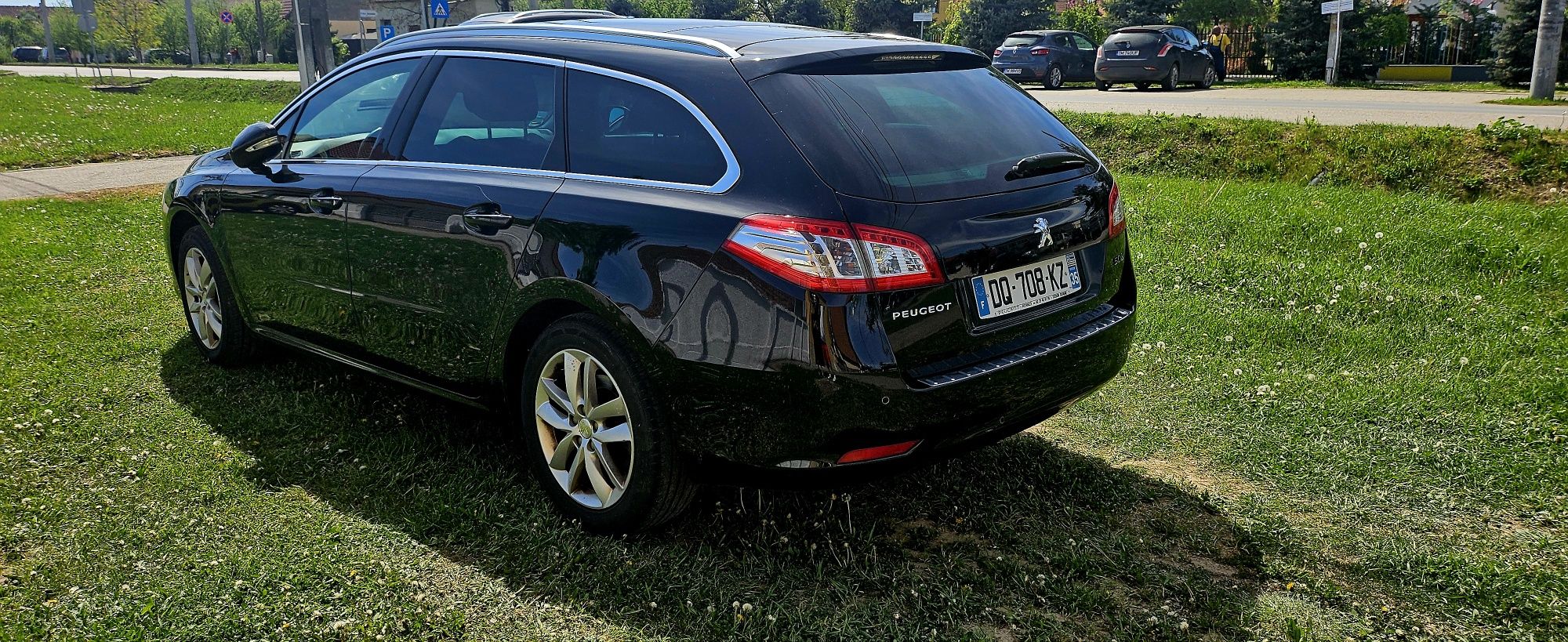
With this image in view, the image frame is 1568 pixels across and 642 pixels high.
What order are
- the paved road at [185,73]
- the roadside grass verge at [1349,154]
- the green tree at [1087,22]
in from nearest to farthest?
the roadside grass verge at [1349,154], the green tree at [1087,22], the paved road at [185,73]

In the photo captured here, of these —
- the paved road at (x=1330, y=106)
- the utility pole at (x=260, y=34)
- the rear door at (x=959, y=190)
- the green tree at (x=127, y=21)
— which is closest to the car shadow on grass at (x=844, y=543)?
the rear door at (x=959, y=190)

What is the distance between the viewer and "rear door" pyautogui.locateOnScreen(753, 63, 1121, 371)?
2996mm

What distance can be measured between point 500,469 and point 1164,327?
3.42m

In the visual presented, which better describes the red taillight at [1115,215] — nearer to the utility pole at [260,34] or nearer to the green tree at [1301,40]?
the green tree at [1301,40]

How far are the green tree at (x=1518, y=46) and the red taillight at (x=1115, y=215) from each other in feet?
67.4

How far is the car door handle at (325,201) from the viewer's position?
4211 mm

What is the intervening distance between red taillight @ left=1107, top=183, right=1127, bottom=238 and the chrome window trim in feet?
4.31

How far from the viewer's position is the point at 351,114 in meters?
4.51

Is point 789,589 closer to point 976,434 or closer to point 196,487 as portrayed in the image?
point 976,434

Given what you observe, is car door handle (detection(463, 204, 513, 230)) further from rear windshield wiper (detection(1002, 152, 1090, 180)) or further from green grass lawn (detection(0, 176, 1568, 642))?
rear windshield wiper (detection(1002, 152, 1090, 180))

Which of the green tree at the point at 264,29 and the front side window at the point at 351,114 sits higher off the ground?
the green tree at the point at 264,29

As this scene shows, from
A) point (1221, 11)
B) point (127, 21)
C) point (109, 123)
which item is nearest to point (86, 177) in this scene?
point (109, 123)

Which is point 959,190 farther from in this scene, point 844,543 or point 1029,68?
point 1029,68

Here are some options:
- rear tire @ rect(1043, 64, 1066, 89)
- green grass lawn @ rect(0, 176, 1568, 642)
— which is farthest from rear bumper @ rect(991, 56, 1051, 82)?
green grass lawn @ rect(0, 176, 1568, 642)
